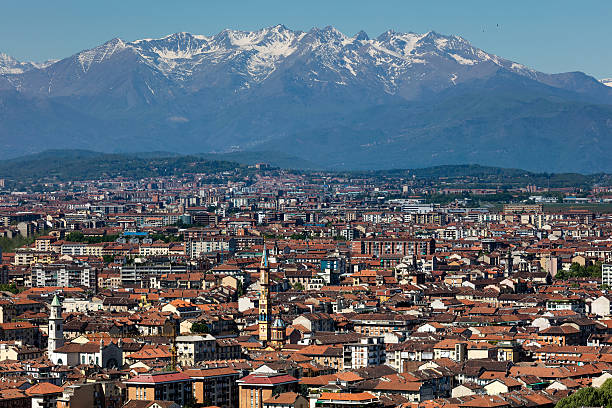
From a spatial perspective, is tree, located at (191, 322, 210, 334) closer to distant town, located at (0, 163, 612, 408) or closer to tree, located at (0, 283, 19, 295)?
distant town, located at (0, 163, 612, 408)

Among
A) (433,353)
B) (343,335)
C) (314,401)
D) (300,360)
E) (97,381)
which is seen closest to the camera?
(314,401)

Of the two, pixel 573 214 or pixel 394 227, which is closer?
pixel 394 227

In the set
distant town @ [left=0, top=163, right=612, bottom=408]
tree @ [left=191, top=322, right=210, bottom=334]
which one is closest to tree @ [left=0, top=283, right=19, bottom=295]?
distant town @ [left=0, top=163, right=612, bottom=408]

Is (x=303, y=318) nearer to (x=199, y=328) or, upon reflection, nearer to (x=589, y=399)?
(x=199, y=328)

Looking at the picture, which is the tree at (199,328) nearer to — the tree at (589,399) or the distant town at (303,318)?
the distant town at (303,318)

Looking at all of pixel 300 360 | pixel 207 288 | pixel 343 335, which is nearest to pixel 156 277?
pixel 207 288

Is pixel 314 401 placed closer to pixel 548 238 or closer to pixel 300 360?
pixel 300 360

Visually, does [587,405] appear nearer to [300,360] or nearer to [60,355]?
[300,360]

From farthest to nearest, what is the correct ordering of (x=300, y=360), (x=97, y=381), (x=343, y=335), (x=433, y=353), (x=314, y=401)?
(x=343, y=335) < (x=433, y=353) < (x=300, y=360) < (x=97, y=381) < (x=314, y=401)
